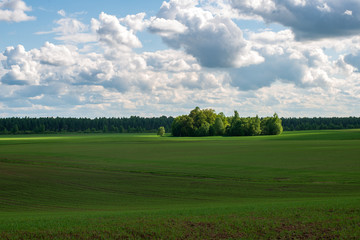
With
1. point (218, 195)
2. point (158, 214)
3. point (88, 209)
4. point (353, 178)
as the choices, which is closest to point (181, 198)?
point (218, 195)

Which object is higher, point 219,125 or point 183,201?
point 219,125

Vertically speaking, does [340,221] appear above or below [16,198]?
above

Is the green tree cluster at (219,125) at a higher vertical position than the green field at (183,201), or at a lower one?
higher

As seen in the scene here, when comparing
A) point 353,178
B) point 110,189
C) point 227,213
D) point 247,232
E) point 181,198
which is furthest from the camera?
point 353,178

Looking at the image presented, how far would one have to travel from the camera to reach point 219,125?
5310 inches

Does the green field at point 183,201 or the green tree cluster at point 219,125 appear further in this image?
the green tree cluster at point 219,125

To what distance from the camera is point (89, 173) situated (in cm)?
3238

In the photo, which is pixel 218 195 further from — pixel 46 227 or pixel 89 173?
pixel 89 173

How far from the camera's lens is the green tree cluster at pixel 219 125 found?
133000 mm

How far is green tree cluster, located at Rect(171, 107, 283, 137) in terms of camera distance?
133 m

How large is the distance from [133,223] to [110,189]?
42.0 feet

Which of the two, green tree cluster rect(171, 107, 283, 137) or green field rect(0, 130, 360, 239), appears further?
green tree cluster rect(171, 107, 283, 137)

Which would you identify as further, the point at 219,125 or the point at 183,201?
the point at 219,125

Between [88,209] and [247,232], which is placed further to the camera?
[88,209]
